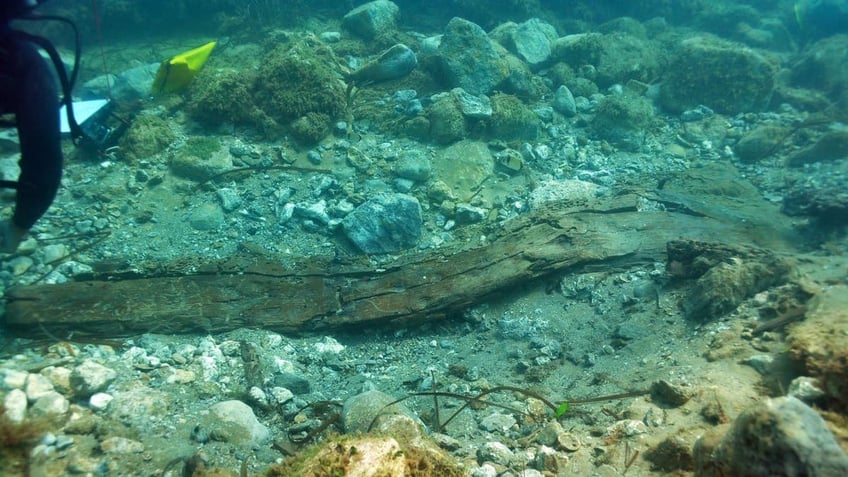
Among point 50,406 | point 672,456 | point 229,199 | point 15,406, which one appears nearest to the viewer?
point 672,456

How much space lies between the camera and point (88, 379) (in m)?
2.81

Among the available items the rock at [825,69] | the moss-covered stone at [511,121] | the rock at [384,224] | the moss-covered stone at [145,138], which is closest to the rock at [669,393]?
the rock at [384,224]

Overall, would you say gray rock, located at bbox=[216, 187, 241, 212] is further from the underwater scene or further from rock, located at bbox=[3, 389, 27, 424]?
rock, located at bbox=[3, 389, 27, 424]

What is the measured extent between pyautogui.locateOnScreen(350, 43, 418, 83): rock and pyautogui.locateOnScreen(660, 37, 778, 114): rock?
4.84 meters

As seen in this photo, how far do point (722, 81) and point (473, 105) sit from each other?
4968 millimetres

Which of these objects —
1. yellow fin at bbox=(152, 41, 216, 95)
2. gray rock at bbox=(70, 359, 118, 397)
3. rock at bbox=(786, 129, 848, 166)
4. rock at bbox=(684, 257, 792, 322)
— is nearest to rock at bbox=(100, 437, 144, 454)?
gray rock at bbox=(70, 359, 118, 397)

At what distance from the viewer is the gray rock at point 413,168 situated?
605 centimetres

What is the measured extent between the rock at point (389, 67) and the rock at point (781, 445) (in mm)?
7122

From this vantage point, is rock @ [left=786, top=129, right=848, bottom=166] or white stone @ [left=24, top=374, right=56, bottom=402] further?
rock @ [left=786, top=129, right=848, bottom=166]

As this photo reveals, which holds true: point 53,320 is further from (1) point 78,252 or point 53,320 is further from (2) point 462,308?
(2) point 462,308

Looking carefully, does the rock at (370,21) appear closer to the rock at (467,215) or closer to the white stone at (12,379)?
the rock at (467,215)

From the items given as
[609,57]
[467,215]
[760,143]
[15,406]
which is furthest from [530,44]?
[15,406]

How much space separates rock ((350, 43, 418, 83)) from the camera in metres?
7.61

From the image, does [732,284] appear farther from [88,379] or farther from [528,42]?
[528,42]
